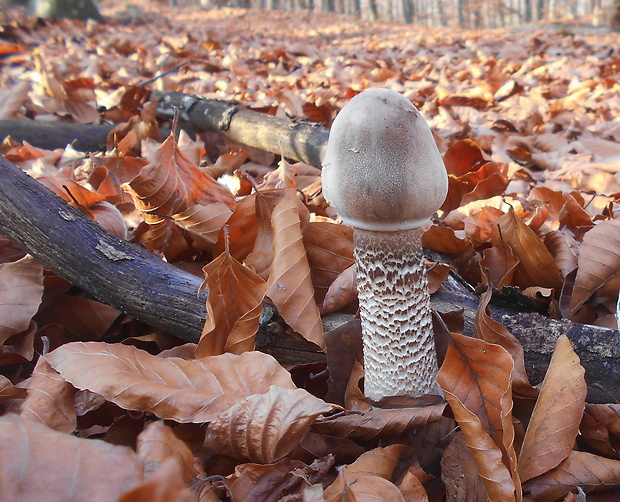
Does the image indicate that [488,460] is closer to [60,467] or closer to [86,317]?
[60,467]

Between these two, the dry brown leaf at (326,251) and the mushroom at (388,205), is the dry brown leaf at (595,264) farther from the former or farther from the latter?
the dry brown leaf at (326,251)

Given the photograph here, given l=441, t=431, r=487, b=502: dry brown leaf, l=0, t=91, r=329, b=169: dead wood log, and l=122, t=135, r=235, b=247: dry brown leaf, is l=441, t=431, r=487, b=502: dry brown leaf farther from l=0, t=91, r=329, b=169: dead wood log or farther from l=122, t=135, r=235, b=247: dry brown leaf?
l=0, t=91, r=329, b=169: dead wood log

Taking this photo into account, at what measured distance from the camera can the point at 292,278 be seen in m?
1.66

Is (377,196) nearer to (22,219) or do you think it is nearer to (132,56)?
(22,219)

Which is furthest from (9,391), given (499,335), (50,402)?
(499,335)

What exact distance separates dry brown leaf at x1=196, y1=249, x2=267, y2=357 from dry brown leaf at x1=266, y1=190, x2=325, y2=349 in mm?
63

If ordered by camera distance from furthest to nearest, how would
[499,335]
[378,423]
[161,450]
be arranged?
[499,335], [378,423], [161,450]

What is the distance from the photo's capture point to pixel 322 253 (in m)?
1.82

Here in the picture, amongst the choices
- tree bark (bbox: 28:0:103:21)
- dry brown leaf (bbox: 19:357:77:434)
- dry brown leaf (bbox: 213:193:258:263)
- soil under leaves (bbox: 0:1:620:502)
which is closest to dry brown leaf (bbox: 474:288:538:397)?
soil under leaves (bbox: 0:1:620:502)

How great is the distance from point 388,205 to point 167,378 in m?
0.70

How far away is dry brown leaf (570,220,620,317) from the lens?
1747 mm

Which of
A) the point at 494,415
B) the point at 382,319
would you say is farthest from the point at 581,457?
the point at 382,319

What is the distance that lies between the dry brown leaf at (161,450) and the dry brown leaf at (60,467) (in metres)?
0.24

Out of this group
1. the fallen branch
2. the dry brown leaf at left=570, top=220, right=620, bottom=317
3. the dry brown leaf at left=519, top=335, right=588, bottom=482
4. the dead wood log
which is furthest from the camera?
the dead wood log
